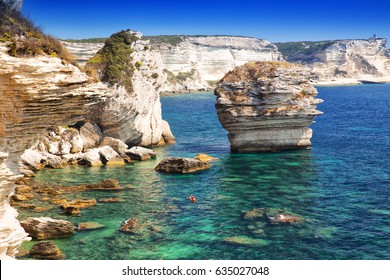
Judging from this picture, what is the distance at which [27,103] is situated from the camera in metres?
18.2

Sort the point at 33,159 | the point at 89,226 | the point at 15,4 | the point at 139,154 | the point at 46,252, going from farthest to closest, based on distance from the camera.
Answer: the point at 139,154 < the point at 33,159 < the point at 89,226 < the point at 46,252 < the point at 15,4

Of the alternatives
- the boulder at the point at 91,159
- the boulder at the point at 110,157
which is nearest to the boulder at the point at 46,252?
the boulder at the point at 91,159

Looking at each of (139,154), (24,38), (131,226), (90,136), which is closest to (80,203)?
(131,226)

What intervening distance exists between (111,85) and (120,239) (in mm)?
33252

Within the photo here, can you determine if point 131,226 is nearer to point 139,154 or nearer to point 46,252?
point 46,252

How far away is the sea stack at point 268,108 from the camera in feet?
176

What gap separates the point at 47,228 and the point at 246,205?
14.4 meters

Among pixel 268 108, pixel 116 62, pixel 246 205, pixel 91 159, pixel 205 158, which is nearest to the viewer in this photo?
pixel 246 205

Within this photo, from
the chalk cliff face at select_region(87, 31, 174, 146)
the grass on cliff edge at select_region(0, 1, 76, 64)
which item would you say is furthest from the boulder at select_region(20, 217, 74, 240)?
the chalk cliff face at select_region(87, 31, 174, 146)

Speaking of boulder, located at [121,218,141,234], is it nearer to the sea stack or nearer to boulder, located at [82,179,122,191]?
boulder, located at [82,179,122,191]

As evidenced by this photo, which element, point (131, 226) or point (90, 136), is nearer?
point (131, 226)

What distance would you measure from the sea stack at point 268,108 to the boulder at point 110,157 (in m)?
13.8

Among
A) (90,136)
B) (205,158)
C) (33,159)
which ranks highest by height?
(90,136)

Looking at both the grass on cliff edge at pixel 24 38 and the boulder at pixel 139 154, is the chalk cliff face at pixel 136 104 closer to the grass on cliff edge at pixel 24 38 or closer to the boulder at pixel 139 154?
the boulder at pixel 139 154
